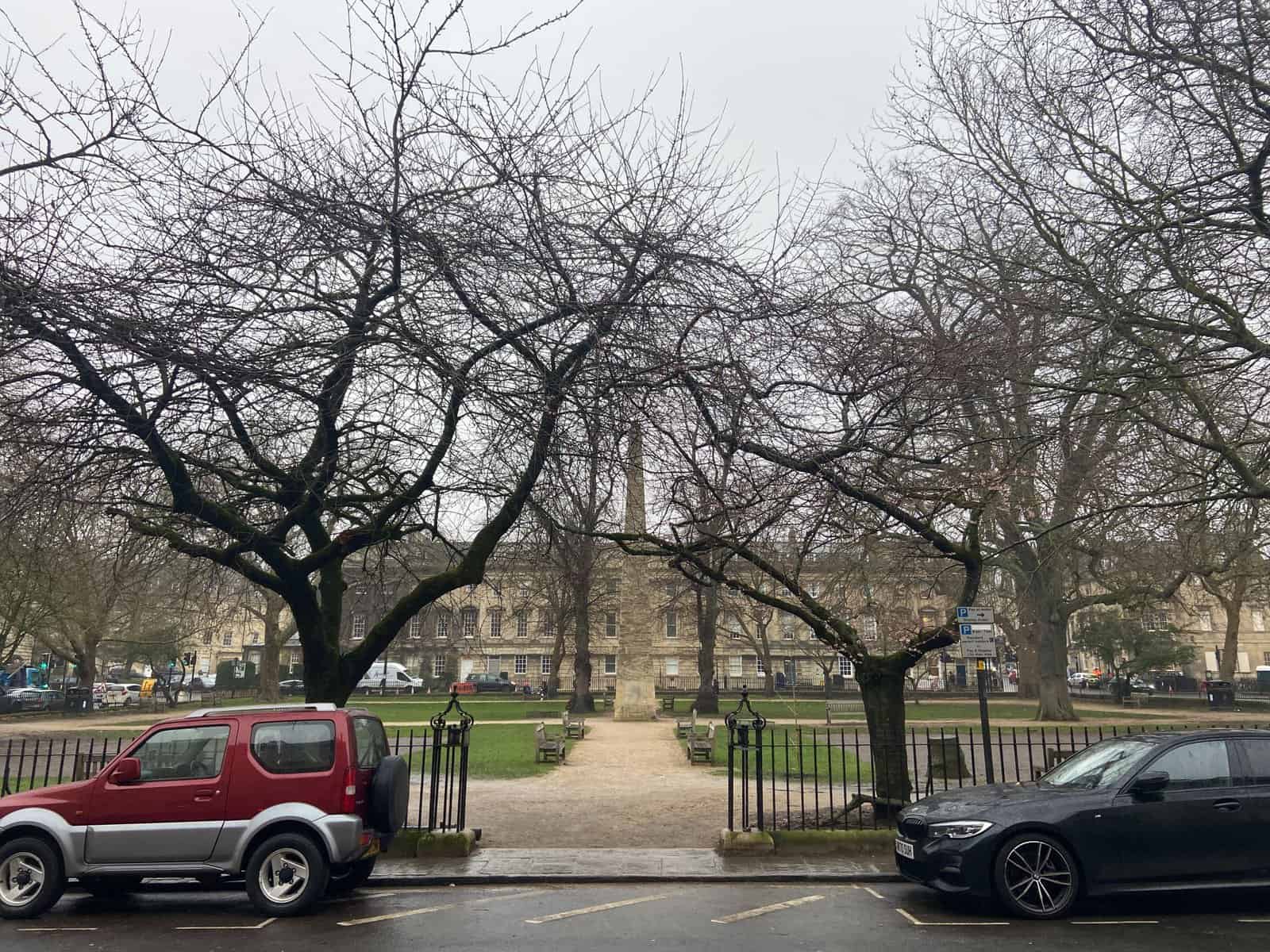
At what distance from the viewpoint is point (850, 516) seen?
11.4m

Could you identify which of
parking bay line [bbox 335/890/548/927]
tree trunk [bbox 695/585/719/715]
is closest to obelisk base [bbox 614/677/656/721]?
tree trunk [bbox 695/585/719/715]

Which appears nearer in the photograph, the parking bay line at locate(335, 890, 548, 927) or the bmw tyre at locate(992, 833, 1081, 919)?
the bmw tyre at locate(992, 833, 1081, 919)

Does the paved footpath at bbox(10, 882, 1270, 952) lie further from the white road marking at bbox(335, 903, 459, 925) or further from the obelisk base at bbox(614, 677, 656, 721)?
the obelisk base at bbox(614, 677, 656, 721)

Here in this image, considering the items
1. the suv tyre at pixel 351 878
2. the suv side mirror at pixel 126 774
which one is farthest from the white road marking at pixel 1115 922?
the suv side mirror at pixel 126 774

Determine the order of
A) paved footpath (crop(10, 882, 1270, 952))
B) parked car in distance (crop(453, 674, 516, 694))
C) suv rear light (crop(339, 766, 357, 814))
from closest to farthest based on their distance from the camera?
1. paved footpath (crop(10, 882, 1270, 952))
2. suv rear light (crop(339, 766, 357, 814))
3. parked car in distance (crop(453, 674, 516, 694))

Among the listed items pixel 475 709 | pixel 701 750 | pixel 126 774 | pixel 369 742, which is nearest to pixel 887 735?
pixel 369 742

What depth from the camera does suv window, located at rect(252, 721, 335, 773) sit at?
8297 mm

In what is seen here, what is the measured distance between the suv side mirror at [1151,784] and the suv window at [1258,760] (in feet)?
3.03

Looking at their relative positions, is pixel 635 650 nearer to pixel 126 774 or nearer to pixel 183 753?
pixel 183 753

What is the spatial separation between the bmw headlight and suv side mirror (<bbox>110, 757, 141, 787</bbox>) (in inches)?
286

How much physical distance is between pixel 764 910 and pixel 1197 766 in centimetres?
413

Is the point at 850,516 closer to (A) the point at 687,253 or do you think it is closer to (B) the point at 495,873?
(A) the point at 687,253

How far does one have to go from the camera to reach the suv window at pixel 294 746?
327 inches

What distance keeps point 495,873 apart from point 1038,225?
11.3 m
